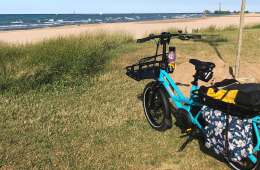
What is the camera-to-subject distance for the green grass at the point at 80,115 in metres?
4.76

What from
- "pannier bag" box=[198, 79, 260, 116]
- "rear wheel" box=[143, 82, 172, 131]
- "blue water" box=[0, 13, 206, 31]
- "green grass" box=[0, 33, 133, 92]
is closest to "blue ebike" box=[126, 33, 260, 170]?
"rear wheel" box=[143, 82, 172, 131]

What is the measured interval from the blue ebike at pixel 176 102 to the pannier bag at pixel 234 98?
0.45 feet

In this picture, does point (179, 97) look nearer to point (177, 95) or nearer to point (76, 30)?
point (177, 95)

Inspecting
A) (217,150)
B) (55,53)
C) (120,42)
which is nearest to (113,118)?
(217,150)

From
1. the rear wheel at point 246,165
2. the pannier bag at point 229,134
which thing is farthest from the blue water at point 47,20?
the rear wheel at point 246,165

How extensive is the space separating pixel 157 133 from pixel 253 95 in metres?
1.94

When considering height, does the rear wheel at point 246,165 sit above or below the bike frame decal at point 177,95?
below

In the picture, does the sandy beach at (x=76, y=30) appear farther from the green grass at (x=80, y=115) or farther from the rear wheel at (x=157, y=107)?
the rear wheel at (x=157, y=107)

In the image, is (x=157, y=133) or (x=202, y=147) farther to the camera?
(x=157, y=133)

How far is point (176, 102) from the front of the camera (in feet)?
17.1

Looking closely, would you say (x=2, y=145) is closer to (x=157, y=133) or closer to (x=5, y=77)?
(x=157, y=133)

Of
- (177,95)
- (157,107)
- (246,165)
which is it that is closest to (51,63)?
(157,107)

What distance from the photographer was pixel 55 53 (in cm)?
1030

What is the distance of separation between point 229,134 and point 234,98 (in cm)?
38
